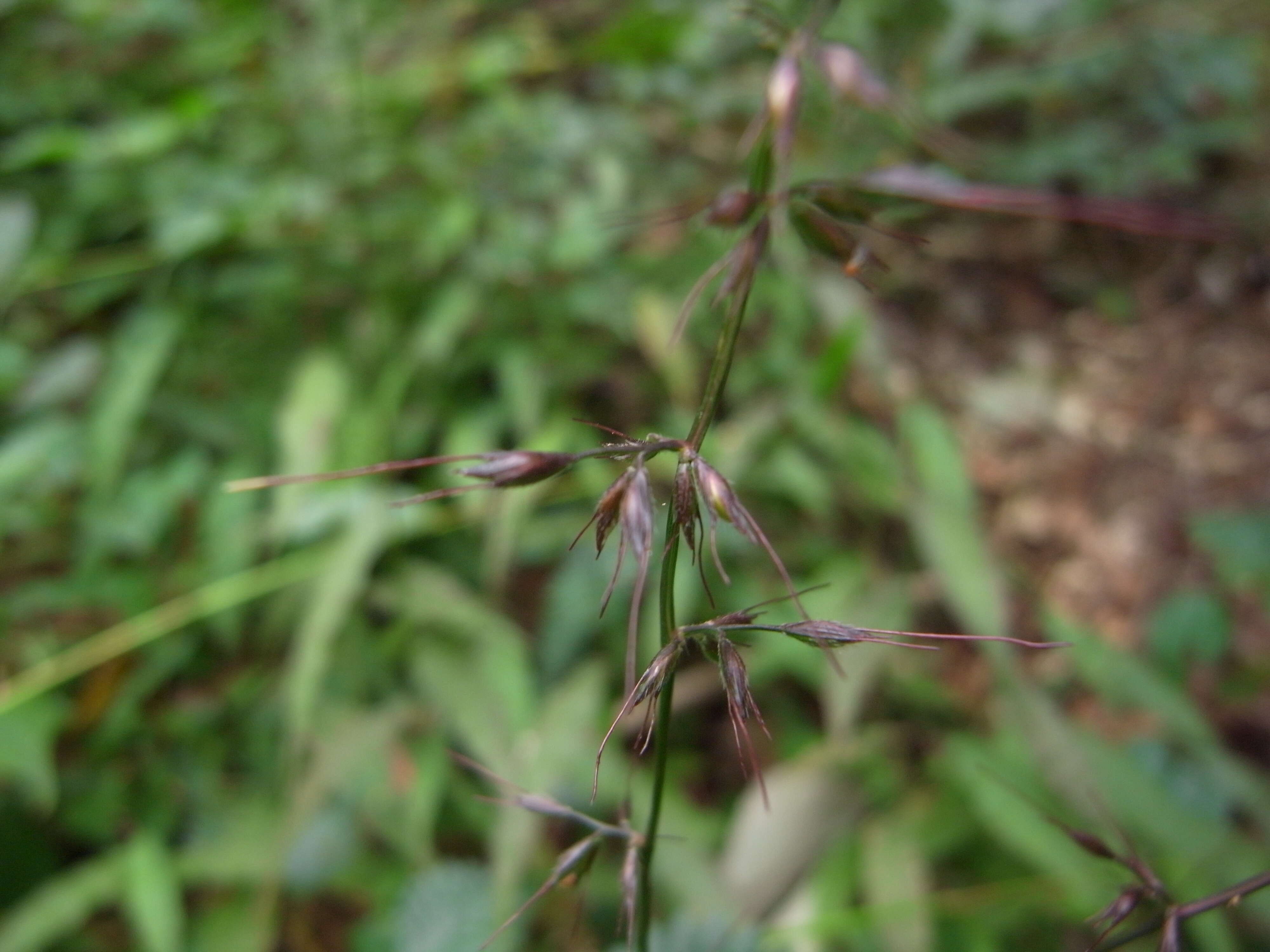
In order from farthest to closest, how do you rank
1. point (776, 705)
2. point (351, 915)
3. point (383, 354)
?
1. point (383, 354)
2. point (776, 705)
3. point (351, 915)

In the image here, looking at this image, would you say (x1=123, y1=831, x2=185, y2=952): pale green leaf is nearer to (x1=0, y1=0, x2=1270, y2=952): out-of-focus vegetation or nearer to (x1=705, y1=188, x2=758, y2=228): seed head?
(x1=0, y1=0, x2=1270, y2=952): out-of-focus vegetation

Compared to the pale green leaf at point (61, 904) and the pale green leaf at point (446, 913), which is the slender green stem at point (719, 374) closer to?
the pale green leaf at point (446, 913)

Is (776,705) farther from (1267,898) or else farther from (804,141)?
(804,141)

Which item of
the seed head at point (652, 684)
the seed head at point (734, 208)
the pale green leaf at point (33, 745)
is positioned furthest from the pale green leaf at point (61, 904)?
the seed head at point (734, 208)

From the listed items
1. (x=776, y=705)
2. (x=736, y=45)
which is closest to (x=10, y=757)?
(x=776, y=705)

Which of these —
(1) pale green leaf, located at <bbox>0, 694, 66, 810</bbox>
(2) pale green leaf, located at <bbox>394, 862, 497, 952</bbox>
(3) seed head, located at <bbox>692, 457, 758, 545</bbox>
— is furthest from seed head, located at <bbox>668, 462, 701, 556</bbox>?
(1) pale green leaf, located at <bbox>0, 694, 66, 810</bbox>
